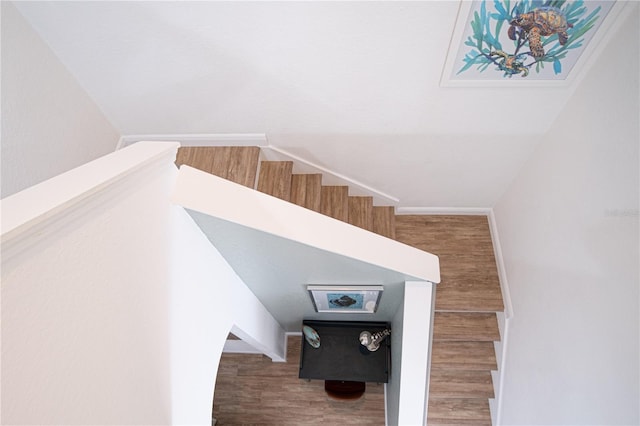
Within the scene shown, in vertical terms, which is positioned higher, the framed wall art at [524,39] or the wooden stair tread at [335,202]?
the framed wall art at [524,39]

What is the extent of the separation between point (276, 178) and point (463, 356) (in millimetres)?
2132

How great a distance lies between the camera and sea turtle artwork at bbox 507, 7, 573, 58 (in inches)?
68.6

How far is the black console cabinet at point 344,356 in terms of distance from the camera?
298 centimetres

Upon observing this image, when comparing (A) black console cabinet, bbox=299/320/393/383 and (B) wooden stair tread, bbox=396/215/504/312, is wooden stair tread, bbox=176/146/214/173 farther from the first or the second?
(B) wooden stair tread, bbox=396/215/504/312

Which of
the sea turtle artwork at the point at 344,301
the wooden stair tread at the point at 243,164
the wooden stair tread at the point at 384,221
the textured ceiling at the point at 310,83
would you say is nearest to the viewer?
the textured ceiling at the point at 310,83

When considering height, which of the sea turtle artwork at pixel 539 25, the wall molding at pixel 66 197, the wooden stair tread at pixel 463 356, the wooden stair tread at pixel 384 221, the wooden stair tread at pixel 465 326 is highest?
the sea turtle artwork at pixel 539 25

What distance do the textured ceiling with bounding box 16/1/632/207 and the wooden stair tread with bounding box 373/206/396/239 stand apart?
41 centimetres

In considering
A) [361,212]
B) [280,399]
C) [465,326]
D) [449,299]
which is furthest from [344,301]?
→ [280,399]

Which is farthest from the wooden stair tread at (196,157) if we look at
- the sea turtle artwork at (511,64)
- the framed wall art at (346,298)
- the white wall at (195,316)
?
the sea turtle artwork at (511,64)

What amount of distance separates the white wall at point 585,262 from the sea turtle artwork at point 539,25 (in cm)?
23

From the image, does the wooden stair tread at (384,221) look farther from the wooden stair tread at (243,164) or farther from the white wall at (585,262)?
the wooden stair tread at (243,164)

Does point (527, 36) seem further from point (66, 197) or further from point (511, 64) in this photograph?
point (66, 197)

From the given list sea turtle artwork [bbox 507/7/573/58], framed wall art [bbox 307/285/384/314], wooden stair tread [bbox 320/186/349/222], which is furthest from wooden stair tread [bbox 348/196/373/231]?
sea turtle artwork [bbox 507/7/573/58]

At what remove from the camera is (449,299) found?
10.1 feet
